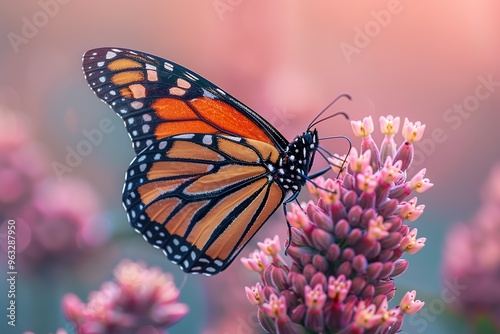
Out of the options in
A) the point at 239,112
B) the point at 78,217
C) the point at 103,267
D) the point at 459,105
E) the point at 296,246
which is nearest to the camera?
A: the point at 296,246


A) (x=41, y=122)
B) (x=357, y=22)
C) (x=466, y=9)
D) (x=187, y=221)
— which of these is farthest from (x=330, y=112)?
(x=41, y=122)

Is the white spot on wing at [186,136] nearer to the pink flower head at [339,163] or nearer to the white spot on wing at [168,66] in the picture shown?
the white spot on wing at [168,66]

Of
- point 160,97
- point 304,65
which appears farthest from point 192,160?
point 304,65

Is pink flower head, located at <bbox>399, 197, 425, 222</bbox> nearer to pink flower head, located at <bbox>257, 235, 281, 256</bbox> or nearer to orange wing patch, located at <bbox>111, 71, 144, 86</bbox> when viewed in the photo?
pink flower head, located at <bbox>257, 235, 281, 256</bbox>

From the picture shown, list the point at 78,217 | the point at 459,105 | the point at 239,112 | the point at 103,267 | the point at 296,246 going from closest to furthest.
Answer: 1. the point at 296,246
2. the point at 239,112
3. the point at 78,217
4. the point at 103,267
5. the point at 459,105

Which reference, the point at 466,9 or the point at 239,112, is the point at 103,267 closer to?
the point at 239,112

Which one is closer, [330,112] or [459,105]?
[330,112]

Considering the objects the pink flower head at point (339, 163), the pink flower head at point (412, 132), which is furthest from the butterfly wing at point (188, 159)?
the pink flower head at point (412, 132)

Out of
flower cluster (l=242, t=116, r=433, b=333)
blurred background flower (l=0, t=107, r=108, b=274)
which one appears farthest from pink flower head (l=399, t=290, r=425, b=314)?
blurred background flower (l=0, t=107, r=108, b=274)
